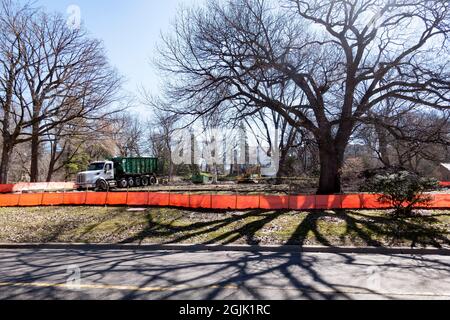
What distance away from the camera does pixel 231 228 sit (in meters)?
13.6

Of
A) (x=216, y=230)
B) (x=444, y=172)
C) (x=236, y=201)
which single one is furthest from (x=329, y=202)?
(x=444, y=172)

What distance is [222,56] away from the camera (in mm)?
19516

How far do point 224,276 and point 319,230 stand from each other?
19.5 ft

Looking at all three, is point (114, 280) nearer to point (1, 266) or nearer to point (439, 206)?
point (1, 266)

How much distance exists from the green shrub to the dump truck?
23.2 metres

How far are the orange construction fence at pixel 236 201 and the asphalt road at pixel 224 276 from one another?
647 centimetres

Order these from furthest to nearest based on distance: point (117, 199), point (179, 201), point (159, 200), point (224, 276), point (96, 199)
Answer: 1. point (96, 199)
2. point (117, 199)
3. point (159, 200)
4. point (179, 201)
5. point (224, 276)

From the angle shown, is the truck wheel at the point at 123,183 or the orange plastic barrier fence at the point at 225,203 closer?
the orange plastic barrier fence at the point at 225,203

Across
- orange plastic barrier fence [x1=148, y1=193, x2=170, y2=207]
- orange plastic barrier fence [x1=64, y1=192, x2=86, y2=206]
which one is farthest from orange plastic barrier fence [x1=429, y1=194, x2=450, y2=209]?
orange plastic barrier fence [x1=64, y1=192, x2=86, y2=206]

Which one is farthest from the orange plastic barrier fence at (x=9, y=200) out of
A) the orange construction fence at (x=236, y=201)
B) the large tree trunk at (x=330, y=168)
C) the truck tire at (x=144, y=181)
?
the truck tire at (x=144, y=181)

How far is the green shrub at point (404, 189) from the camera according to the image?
1372 centimetres

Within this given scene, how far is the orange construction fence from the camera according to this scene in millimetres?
16453

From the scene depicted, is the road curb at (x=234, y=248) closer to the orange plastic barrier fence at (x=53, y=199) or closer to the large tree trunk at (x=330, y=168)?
the orange plastic barrier fence at (x=53, y=199)

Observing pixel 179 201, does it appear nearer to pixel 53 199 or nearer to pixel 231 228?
pixel 231 228
